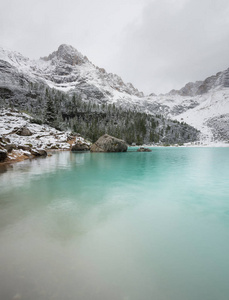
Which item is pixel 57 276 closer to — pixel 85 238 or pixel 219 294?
pixel 85 238

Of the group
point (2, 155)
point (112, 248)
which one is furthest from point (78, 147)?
point (112, 248)

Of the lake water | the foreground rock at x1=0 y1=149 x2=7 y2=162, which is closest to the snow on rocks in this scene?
the foreground rock at x1=0 y1=149 x2=7 y2=162

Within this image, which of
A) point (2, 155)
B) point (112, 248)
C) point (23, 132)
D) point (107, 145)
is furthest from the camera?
point (107, 145)

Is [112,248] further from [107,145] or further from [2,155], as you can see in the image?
[107,145]

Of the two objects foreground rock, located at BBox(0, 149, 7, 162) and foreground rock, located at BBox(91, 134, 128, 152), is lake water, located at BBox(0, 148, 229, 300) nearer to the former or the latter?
foreground rock, located at BBox(0, 149, 7, 162)

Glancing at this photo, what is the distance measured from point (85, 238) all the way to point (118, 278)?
163 cm

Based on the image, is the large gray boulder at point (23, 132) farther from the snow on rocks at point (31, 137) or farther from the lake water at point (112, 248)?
the lake water at point (112, 248)

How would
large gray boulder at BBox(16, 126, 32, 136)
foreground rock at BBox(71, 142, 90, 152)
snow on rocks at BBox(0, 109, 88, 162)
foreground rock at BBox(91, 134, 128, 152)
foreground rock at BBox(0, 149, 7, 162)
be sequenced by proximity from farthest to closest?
1. foreground rock at BBox(71, 142, 90, 152)
2. foreground rock at BBox(91, 134, 128, 152)
3. large gray boulder at BBox(16, 126, 32, 136)
4. snow on rocks at BBox(0, 109, 88, 162)
5. foreground rock at BBox(0, 149, 7, 162)

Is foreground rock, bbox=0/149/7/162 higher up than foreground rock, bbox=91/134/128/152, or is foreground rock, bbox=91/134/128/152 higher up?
foreground rock, bbox=91/134/128/152

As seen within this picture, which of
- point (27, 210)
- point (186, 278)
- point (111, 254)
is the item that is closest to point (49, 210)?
point (27, 210)

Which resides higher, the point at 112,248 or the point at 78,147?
the point at 78,147

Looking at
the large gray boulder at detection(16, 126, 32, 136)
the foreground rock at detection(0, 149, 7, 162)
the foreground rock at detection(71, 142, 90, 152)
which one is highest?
the large gray boulder at detection(16, 126, 32, 136)

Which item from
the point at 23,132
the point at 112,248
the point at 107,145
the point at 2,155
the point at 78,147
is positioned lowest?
the point at 112,248

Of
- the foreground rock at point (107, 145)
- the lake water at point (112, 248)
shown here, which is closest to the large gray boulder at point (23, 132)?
the foreground rock at point (107, 145)
